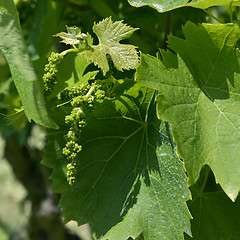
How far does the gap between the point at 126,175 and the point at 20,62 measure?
367mm

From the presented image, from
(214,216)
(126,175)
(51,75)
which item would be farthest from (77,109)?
(214,216)

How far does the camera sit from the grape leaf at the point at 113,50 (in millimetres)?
877

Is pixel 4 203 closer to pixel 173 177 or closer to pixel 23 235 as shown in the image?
pixel 23 235

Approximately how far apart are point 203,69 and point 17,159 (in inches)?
49.2

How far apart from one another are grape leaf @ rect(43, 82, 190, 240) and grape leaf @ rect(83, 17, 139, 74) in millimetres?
99

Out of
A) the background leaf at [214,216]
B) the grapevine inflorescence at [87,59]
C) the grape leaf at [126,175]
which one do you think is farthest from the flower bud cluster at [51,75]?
the background leaf at [214,216]

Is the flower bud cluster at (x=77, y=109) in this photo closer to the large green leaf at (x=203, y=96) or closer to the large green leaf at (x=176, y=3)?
the large green leaf at (x=203, y=96)

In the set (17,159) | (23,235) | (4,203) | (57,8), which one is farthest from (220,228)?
(4,203)

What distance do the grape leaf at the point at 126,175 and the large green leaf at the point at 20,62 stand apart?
197mm

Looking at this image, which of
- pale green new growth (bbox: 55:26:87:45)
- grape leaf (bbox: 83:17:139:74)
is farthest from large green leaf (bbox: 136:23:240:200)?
pale green new growth (bbox: 55:26:87:45)

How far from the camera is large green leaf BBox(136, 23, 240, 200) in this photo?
86cm

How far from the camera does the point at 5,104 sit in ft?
4.93

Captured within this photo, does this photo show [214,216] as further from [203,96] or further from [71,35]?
[71,35]

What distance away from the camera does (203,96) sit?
0.90 metres
